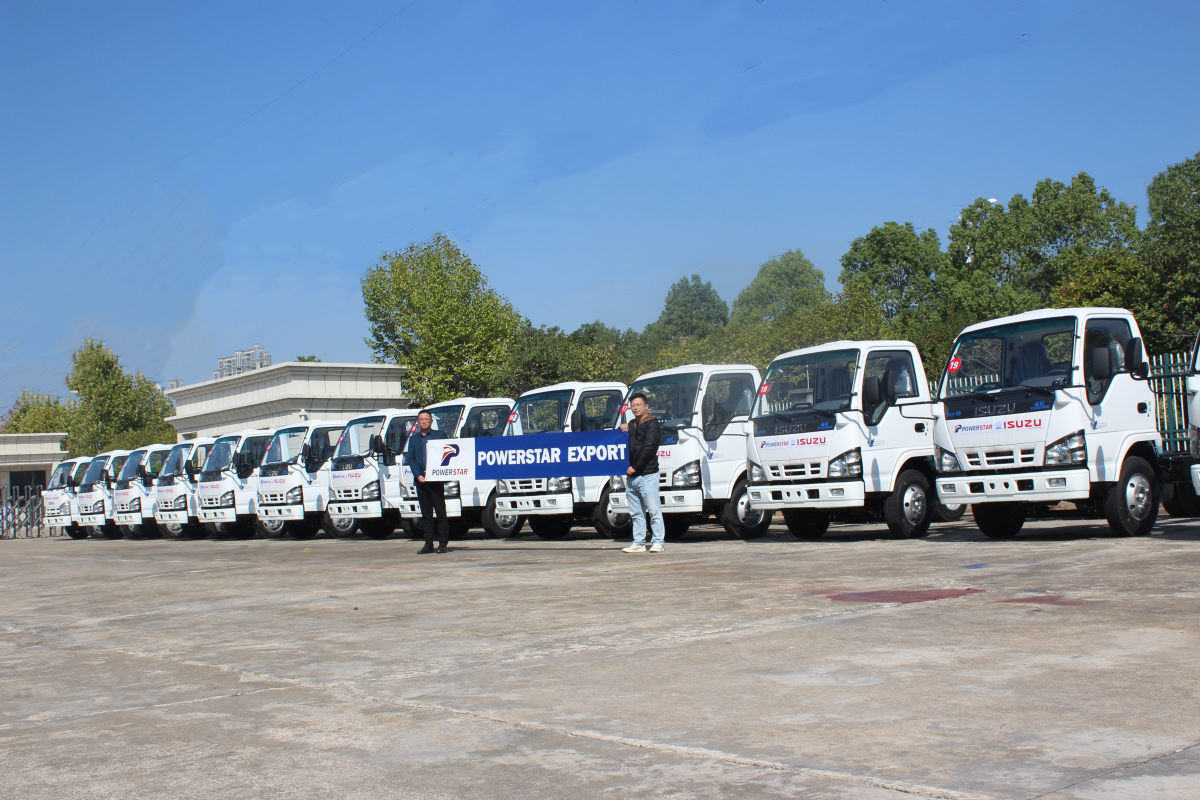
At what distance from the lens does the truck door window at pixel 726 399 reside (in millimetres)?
15453

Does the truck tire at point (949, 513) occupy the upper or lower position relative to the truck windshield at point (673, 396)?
lower

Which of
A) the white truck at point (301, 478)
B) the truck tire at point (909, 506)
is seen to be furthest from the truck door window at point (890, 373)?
the white truck at point (301, 478)

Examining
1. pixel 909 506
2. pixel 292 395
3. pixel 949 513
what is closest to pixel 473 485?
pixel 909 506

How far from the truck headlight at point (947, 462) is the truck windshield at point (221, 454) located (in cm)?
1670

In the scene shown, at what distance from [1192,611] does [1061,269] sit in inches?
2535

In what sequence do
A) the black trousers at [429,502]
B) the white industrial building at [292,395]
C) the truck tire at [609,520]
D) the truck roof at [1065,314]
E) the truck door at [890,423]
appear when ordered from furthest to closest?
the white industrial building at [292,395] → the truck tire at [609,520] → the black trousers at [429,502] → the truck door at [890,423] → the truck roof at [1065,314]

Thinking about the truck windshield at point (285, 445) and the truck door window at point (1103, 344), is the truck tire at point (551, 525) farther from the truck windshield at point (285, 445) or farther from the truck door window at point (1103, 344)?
the truck door window at point (1103, 344)

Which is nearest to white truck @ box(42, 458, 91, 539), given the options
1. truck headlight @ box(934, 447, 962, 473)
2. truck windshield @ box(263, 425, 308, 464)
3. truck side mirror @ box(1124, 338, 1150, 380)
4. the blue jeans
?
truck windshield @ box(263, 425, 308, 464)

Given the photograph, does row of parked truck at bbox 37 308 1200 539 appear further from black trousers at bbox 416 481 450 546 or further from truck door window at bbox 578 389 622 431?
black trousers at bbox 416 481 450 546

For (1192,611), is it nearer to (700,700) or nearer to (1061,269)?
(700,700)

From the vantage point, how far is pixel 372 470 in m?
20.2

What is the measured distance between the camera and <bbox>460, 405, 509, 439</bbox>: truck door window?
1941 cm

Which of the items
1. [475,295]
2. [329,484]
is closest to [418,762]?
[329,484]

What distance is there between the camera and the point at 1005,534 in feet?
44.7
